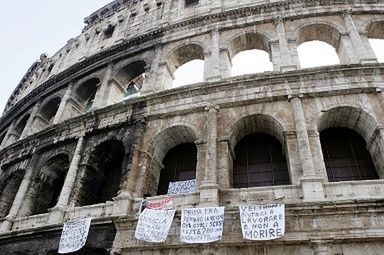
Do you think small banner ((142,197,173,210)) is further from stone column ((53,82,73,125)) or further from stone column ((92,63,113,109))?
stone column ((53,82,73,125))

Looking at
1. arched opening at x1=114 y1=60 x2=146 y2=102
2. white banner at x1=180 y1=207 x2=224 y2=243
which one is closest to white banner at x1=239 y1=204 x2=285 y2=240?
white banner at x1=180 y1=207 x2=224 y2=243

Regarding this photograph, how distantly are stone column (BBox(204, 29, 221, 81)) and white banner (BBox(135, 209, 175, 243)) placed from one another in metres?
4.88

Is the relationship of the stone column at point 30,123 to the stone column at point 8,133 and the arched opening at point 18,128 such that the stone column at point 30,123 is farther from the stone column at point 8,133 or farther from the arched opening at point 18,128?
the stone column at point 8,133

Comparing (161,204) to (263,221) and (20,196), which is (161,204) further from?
(20,196)

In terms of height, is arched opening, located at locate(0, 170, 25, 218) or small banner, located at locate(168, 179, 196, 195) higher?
arched opening, located at locate(0, 170, 25, 218)

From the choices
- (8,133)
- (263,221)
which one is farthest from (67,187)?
(8,133)

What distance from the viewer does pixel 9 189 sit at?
44.8ft

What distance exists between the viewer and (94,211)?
958 centimetres

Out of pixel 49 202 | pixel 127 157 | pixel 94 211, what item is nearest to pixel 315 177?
pixel 127 157

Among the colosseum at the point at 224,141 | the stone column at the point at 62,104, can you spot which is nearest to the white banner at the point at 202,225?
the colosseum at the point at 224,141

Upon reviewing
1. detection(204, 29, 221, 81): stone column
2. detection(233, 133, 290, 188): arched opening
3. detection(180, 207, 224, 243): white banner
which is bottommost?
detection(180, 207, 224, 243): white banner

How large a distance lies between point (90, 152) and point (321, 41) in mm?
9151

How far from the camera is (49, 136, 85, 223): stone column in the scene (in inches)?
392

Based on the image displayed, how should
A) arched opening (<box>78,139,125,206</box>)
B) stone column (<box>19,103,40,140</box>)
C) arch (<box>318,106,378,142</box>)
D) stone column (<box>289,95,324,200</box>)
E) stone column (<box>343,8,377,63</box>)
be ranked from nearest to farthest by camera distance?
stone column (<box>289,95,324,200</box>) < arch (<box>318,106,378,142</box>) < stone column (<box>343,8,377,63</box>) < arched opening (<box>78,139,125,206</box>) < stone column (<box>19,103,40,140</box>)
